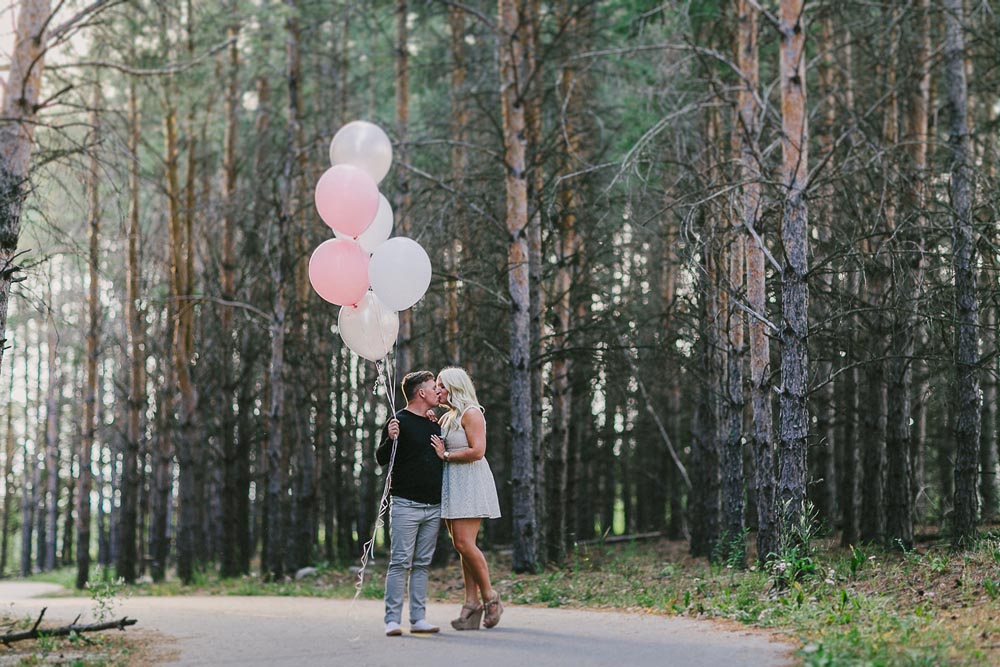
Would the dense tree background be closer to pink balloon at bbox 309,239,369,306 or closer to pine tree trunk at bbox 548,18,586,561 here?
pine tree trunk at bbox 548,18,586,561

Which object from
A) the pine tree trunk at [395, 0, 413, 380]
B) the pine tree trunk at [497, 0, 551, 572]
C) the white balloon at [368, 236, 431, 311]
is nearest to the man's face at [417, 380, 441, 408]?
the white balloon at [368, 236, 431, 311]

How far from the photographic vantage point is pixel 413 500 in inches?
287

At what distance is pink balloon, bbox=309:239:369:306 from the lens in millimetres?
7941

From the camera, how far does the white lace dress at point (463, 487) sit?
23.9 ft

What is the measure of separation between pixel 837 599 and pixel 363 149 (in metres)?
5.38

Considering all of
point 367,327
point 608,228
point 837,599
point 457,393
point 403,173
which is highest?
point 403,173

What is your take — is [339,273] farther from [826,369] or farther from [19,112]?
[826,369]

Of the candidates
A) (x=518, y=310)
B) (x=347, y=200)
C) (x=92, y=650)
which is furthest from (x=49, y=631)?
(x=518, y=310)

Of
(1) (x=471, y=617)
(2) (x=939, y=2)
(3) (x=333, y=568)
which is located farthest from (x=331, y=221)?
(3) (x=333, y=568)

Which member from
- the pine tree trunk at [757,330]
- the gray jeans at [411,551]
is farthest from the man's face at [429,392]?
the pine tree trunk at [757,330]

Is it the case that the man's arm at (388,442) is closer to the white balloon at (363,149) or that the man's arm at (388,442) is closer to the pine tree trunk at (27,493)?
the white balloon at (363,149)

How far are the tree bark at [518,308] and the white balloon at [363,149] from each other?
4.22 m

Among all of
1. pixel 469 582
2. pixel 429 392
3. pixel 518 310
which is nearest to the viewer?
pixel 429 392

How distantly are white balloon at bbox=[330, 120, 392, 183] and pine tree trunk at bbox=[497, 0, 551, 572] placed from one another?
4.21 metres
